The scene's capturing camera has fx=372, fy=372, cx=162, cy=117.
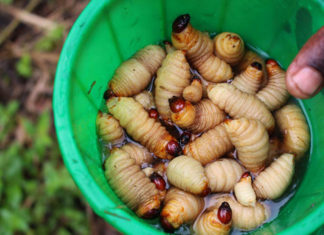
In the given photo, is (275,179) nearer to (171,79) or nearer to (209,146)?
(209,146)

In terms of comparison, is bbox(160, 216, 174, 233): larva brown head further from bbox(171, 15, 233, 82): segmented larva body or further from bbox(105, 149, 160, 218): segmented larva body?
bbox(171, 15, 233, 82): segmented larva body

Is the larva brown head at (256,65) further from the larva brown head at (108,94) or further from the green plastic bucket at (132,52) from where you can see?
the larva brown head at (108,94)

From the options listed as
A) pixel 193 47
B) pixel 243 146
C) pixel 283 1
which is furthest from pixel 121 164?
pixel 283 1

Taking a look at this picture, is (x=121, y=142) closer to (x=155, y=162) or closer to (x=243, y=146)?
(x=155, y=162)

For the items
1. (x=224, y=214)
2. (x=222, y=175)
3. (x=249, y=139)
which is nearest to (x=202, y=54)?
(x=249, y=139)

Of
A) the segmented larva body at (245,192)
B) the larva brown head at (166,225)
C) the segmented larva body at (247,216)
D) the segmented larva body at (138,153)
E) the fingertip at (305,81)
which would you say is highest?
the fingertip at (305,81)

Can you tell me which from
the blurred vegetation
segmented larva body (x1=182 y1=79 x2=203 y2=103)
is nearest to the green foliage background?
the blurred vegetation

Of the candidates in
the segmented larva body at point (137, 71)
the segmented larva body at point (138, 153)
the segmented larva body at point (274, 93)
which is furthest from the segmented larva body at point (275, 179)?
the segmented larva body at point (137, 71)
